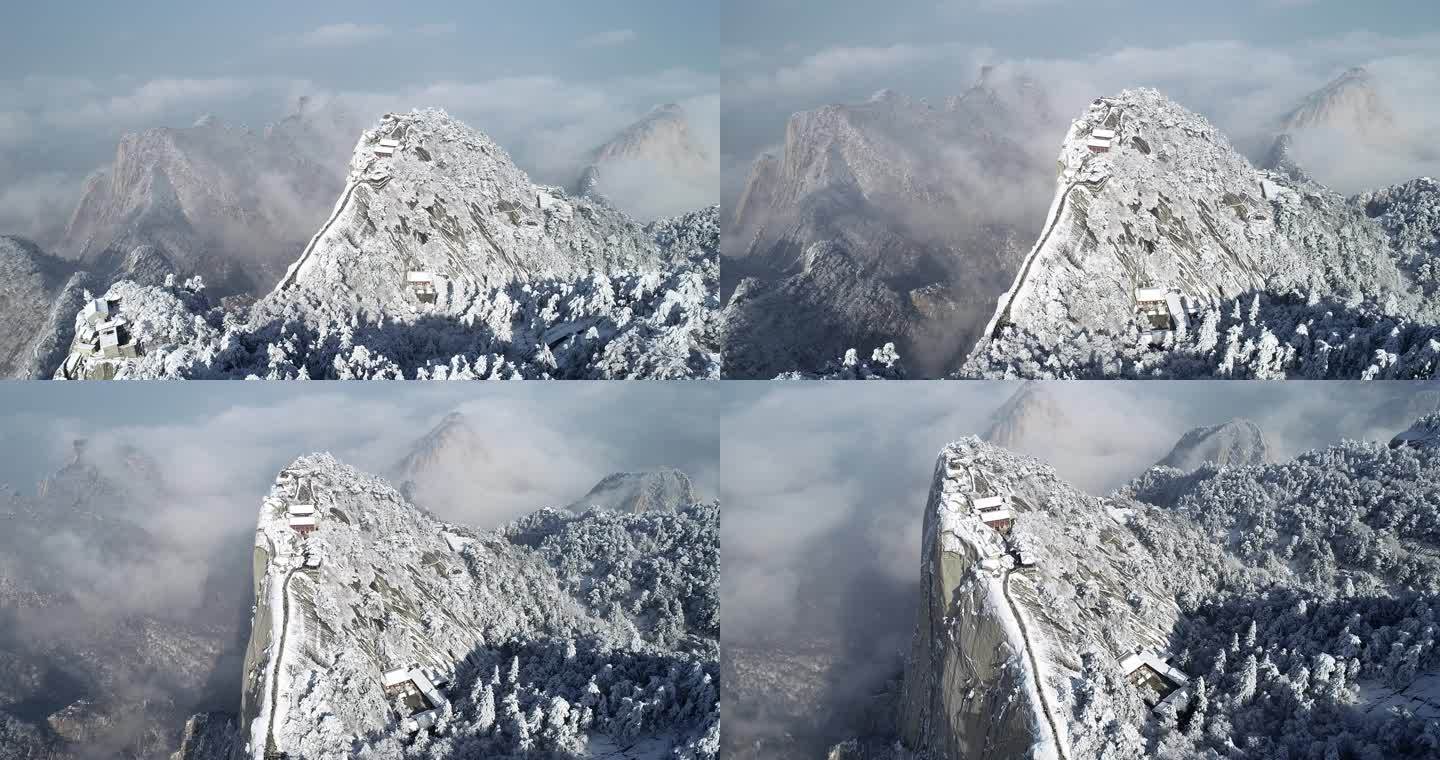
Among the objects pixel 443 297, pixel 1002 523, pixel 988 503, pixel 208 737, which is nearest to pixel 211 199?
pixel 443 297

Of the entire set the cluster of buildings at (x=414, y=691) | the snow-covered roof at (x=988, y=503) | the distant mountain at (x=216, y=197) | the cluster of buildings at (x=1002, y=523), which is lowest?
the cluster of buildings at (x=414, y=691)

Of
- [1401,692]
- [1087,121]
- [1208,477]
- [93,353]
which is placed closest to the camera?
[1401,692]

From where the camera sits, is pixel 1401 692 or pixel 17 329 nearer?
pixel 1401 692

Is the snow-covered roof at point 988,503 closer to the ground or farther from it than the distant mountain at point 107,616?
farther from it

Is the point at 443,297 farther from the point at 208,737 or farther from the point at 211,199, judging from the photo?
the point at 208,737

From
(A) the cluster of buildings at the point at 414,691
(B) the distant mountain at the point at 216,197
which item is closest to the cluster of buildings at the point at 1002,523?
(A) the cluster of buildings at the point at 414,691

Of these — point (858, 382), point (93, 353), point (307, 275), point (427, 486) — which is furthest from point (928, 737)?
point (93, 353)

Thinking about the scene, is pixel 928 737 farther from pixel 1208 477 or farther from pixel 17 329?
pixel 17 329

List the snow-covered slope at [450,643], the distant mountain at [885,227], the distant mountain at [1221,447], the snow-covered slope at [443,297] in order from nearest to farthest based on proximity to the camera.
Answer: the snow-covered slope at [450,643]
the snow-covered slope at [443,297]
the distant mountain at [885,227]
the distant mountain at [1221,447]

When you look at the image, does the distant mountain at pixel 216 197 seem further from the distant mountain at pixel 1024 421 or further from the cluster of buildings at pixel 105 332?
the distant mountain at pixel 1024 421
